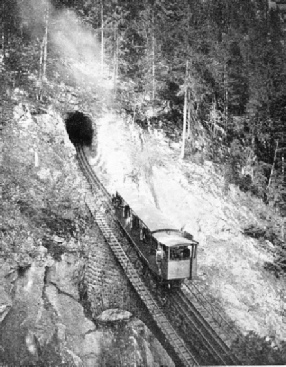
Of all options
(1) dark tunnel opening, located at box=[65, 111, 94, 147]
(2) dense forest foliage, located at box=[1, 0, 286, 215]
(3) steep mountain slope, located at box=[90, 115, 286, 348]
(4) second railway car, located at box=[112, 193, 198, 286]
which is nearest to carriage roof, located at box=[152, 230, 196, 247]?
(4) second railway car, located at box=[112, 193, 198, 286]

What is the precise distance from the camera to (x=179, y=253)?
45.0ft

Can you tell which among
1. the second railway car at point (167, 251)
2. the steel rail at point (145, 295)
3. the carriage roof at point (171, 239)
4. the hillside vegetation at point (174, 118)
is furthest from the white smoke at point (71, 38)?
the carriage roof at point (171, 239)

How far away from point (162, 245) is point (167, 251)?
34 centimetres

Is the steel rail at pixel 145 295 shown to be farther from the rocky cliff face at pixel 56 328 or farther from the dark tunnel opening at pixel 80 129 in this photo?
the dark tunnel opening at pixel 80 129

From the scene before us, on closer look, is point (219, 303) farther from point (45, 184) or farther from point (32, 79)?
point (32, 79)

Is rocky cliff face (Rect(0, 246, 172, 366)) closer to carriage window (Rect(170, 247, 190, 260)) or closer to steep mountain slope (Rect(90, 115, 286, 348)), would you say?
carriage window (Rect(170, 247, 190, 260))

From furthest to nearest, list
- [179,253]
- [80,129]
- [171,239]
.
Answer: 1. [80,129]
2. [171,239]
3. [179,253]

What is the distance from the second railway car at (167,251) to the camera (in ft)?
44.5

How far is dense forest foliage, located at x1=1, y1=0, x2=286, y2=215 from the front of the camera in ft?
76.1

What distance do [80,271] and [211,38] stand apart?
1917cm

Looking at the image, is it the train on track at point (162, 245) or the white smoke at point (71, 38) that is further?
the white smoke at point (71, 38)

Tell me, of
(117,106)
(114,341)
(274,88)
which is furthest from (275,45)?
(114,341)

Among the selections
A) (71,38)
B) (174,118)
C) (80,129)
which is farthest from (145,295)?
(71,38)

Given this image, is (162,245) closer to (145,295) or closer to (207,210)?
(145,295)
